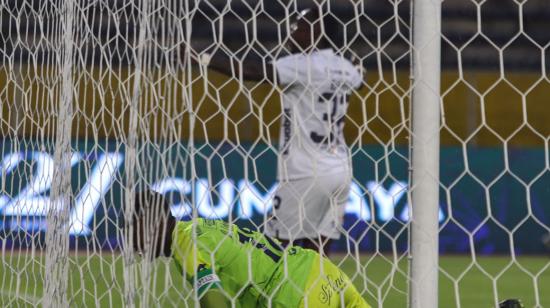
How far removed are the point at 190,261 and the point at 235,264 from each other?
0.31 metres

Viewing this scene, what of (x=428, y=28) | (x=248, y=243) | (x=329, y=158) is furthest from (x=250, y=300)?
(x=329, y=158)

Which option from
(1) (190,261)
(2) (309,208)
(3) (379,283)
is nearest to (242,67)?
(2) (309,208)

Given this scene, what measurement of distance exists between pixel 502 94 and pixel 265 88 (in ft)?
8.68

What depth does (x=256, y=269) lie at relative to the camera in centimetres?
397

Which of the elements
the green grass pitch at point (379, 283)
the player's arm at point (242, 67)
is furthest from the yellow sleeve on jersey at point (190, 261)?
the player's arm at point (242, 67)

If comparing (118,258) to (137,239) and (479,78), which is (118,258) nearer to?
(137,239)

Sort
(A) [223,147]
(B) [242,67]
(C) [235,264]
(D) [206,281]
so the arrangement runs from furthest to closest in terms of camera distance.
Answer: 1. (A) [223,147]
2. (B) [242,67]
3. (C) [235,264]
4. (D) [206,281]

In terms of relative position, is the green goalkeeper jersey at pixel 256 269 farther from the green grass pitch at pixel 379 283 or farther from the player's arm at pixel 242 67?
the player's arm at pixel 242 67

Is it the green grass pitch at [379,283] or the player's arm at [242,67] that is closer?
the player's arm at [242,67]

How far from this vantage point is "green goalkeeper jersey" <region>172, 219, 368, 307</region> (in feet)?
12.1

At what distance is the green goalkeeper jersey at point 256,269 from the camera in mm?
3680

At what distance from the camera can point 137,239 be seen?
3.52 meters

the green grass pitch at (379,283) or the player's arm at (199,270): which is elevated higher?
the player's arm at (199,270)

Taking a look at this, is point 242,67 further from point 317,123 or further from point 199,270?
point 199,270
